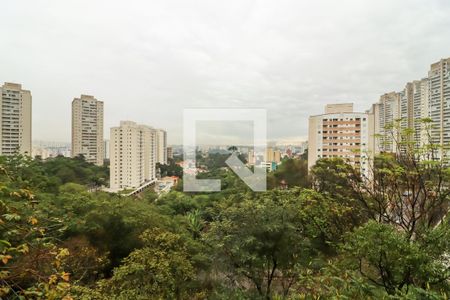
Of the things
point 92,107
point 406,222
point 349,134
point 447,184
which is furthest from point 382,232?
point 92,107

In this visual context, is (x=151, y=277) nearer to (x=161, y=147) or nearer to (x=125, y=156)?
(x=125, y=156)

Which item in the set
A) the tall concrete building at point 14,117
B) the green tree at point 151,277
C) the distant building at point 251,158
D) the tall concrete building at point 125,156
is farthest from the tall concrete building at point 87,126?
the green tree at point 151,277

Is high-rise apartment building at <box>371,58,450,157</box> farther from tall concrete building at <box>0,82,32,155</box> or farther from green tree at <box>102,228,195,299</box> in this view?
tall concrete building at <box>0,82,32,155</box>

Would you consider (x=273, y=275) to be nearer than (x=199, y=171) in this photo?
Yes

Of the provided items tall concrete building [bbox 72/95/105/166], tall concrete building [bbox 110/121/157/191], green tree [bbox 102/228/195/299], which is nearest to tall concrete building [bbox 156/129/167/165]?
tall concrete building [bbox 110/121/157/191]

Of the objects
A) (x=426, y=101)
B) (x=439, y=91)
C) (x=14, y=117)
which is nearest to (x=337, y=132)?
(x=426, y=101)

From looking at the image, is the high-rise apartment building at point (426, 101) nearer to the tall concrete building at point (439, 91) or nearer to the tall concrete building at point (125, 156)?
the tall concrete building at point (439, 91)

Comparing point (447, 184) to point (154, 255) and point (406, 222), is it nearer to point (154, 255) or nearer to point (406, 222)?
point (406, 222)

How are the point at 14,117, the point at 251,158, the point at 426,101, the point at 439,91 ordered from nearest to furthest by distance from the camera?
1. the point at 251,158
2. the point at 439,91
3. the point at 426,101
4. the point at 14,117
